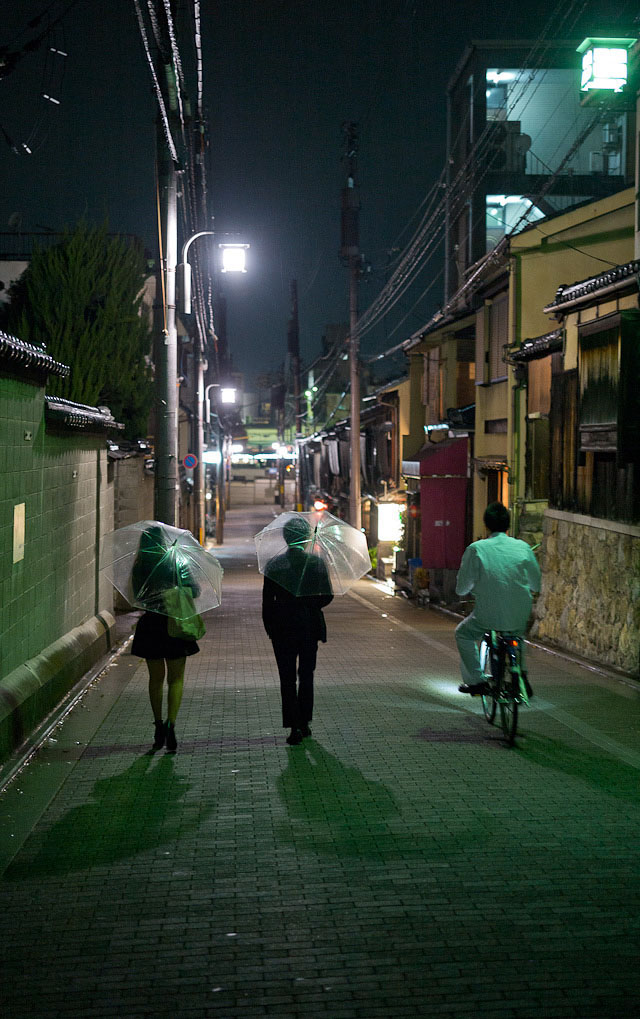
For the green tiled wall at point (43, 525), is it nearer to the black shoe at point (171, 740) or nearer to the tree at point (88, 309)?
the black shoe at point (171, 740)

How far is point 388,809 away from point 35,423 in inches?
210

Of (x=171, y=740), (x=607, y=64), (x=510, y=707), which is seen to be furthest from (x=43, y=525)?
(x=607, y=64)

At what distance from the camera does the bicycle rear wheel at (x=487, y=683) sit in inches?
362

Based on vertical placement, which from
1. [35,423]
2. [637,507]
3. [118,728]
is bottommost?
[118,728]

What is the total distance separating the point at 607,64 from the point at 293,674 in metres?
10.3

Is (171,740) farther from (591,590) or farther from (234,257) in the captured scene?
(234,257)

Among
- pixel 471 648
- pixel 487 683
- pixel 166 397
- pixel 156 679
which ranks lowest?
pixel 487 683

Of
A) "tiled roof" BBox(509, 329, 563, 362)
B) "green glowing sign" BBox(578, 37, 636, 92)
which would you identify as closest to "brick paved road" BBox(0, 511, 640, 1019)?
"tiled roof" BBox(509, 329, 563, 362)

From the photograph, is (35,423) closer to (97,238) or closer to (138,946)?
(138,946)

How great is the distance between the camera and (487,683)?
924cm

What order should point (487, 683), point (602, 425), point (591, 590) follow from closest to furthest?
point (487, 683) → point (602, 425) → point (591, 590)

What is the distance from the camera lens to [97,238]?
72.7ft

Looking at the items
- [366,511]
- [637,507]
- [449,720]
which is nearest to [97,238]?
[637,507]

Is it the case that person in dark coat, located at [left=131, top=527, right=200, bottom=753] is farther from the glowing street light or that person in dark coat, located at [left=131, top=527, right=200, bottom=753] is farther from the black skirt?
the glowing street light
